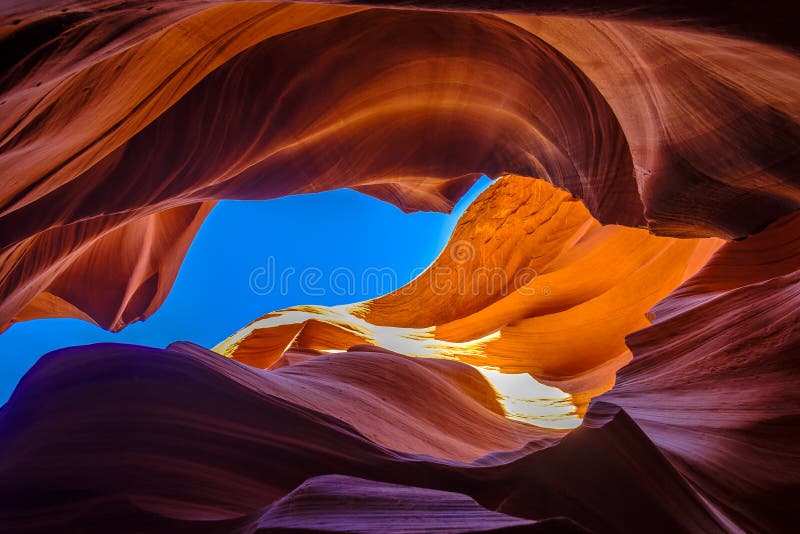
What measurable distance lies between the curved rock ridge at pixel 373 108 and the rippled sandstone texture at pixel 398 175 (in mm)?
16

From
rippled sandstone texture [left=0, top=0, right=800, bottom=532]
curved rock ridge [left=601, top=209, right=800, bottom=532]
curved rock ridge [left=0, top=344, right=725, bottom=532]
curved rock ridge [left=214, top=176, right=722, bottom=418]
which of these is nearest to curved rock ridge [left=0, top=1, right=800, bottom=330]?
rippled sandstone texture [left=0, top=0, right=800, bottom=532]

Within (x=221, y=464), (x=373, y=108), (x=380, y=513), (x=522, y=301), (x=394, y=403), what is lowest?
(x=380, y=513)

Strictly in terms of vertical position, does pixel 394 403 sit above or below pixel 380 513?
above

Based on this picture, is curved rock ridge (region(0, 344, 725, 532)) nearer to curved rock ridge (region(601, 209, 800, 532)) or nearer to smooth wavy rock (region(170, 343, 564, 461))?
smooth wavy rock (region(170, 343, 564, 461))

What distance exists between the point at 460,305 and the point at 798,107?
7629 mm

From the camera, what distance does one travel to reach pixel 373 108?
190 inches

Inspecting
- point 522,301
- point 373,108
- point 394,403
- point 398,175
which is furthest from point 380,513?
point 522,301

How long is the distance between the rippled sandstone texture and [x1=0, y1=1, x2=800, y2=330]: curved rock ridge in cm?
2

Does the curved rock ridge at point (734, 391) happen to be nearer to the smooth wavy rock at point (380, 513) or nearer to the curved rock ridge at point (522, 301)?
the smooth wavy rock at point (380, 513)

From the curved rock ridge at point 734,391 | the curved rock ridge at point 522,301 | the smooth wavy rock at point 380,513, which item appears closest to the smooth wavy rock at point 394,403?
the curved rock ridge at point 734,391

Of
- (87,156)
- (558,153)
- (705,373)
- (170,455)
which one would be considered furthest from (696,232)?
(87,156)

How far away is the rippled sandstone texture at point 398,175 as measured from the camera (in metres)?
1.77

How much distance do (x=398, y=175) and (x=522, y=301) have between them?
4233mm

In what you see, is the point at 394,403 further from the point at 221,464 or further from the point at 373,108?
the point at 373,108
